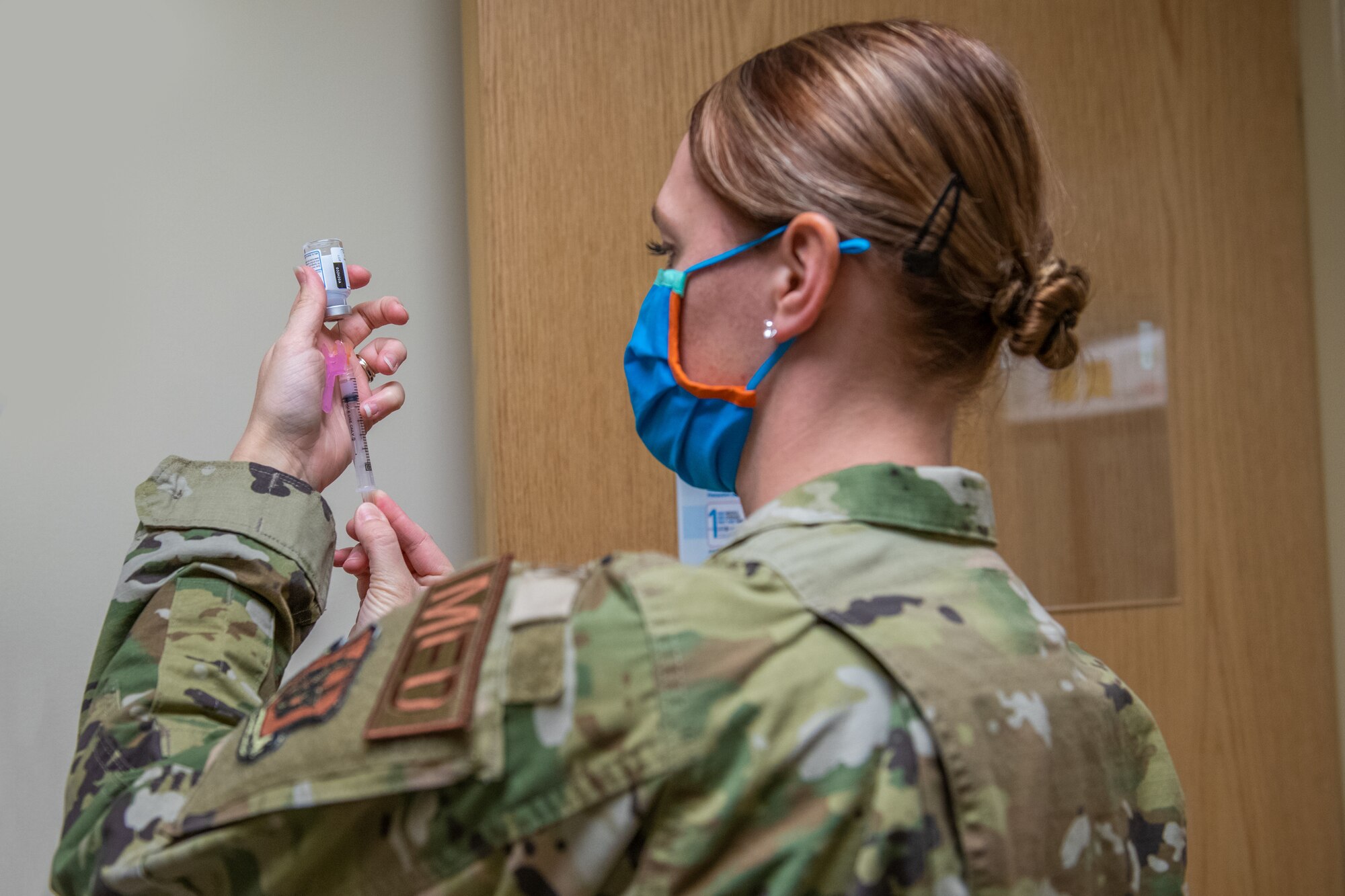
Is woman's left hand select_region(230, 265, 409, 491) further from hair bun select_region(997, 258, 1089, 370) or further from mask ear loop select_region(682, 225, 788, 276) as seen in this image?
hair bun select_region(997, 258, 1089, 370)

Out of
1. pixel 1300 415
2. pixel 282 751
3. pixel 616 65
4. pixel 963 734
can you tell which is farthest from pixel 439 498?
pixel 1300 415

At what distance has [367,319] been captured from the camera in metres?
0.98

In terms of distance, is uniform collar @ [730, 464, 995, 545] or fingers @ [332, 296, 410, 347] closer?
uniform collar @ [730, 464, 995, 545]

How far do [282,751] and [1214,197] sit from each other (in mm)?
1608

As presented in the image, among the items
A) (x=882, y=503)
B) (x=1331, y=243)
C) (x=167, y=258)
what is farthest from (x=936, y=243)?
(x=1331, y=243)

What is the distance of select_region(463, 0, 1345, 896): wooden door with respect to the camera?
1202 mm

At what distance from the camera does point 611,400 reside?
1228mm

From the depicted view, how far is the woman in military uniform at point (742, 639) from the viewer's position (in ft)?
1.82

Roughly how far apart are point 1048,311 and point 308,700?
56 centimetres

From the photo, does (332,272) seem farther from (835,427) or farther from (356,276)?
(835,427)

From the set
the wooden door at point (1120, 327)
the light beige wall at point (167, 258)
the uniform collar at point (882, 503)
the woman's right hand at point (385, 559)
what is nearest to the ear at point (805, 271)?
the uniform collar at point (882, 503)

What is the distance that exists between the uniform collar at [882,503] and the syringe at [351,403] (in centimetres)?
41

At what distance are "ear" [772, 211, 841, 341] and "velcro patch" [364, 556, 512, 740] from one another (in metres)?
0.27

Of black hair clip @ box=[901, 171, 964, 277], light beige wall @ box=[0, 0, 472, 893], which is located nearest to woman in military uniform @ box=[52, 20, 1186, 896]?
black hair clip @ box=[901, 171, 964, 277]
